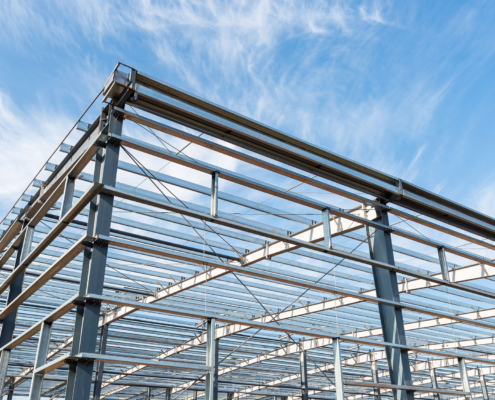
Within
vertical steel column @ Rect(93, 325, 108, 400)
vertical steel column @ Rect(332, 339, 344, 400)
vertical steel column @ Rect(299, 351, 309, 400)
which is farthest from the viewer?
vertical steel column @ Rect(299, 351, 309, 400)

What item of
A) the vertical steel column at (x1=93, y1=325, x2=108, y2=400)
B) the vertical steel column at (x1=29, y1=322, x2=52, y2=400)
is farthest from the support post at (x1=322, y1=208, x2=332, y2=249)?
the vertical steel column at (x1=93, y1=325, x2=108, y2=400)

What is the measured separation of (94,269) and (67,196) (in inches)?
103

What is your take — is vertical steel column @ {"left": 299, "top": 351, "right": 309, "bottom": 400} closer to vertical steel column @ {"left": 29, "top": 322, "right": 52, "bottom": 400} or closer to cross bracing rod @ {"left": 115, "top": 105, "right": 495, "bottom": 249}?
cross bracing rod @ {"left": 115, "top": 105, "right": 495, "bottom": 249}

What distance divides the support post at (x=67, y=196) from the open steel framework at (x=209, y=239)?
38 mm

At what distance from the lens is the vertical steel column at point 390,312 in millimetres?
11492

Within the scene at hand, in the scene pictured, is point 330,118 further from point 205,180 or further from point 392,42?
point 205,180

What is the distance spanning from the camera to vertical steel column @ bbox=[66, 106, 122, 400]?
764 cm

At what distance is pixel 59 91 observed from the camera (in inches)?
434

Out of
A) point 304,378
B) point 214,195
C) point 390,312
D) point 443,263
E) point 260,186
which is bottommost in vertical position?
point 390,312

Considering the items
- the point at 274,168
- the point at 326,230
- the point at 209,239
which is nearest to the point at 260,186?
the point at 274,168

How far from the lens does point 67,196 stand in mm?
10328

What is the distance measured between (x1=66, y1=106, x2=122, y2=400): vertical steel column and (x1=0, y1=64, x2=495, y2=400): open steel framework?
24 mm

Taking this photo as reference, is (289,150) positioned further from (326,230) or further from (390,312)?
(390,312)

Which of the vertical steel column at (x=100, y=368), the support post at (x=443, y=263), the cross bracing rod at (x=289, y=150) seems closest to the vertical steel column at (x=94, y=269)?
the cross bracing rod at (x=289, y=150)
